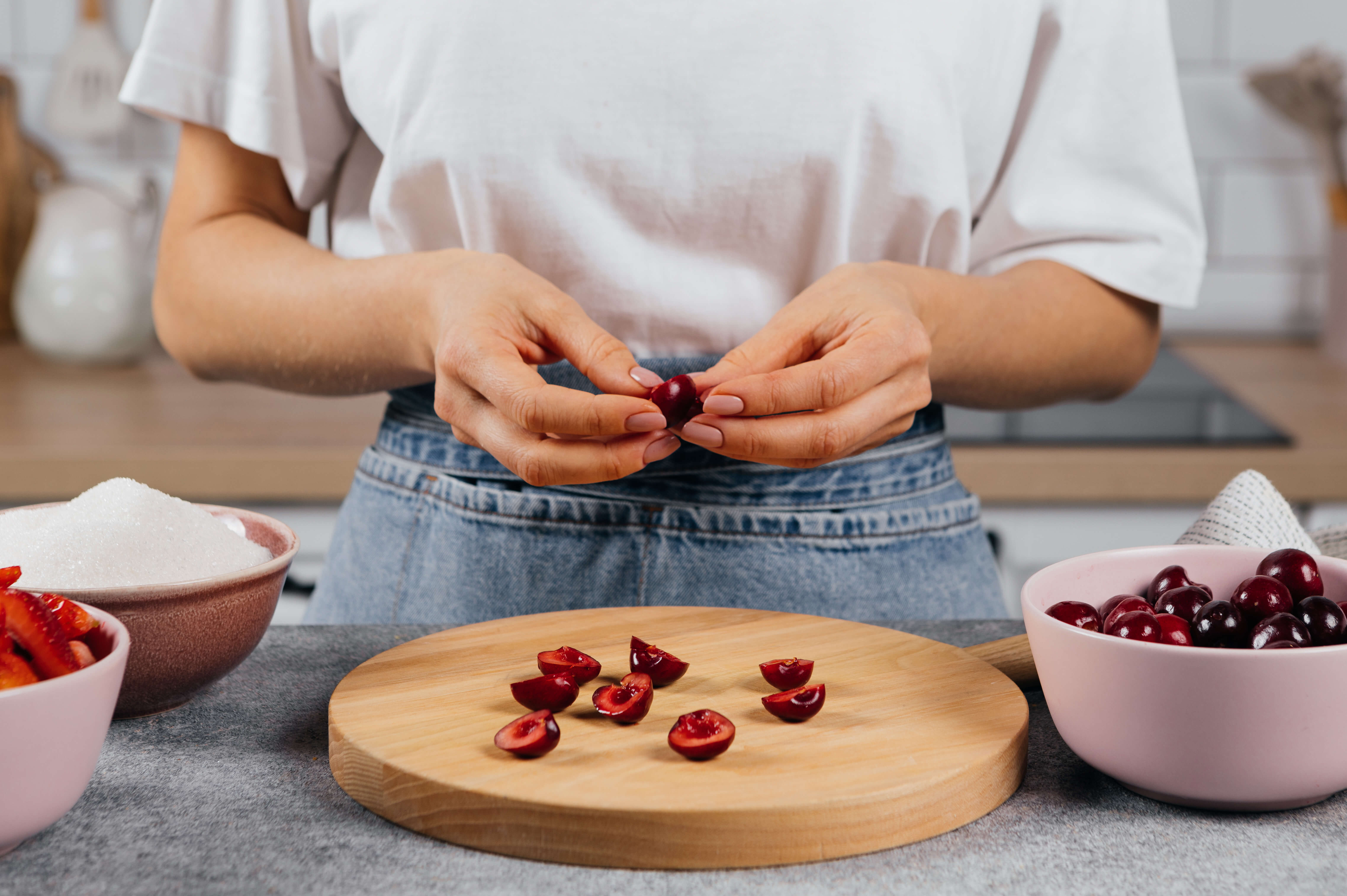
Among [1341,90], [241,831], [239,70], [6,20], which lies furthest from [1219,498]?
[6,20]

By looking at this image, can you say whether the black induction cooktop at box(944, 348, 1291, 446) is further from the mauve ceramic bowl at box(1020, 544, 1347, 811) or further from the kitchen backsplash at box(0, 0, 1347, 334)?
the mauve ceramic bowl at box(1020, 544, 1347, 811)

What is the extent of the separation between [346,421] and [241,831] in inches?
Result: 45.5

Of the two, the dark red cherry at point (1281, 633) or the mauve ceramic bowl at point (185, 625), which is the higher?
the dark red cherry at point (1281, 633)

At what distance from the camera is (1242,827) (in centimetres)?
50

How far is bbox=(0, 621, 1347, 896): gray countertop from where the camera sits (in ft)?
1.50

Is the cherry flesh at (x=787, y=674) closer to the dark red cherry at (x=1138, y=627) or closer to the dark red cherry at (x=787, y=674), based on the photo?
the dark red cherry at (x=787, y=674)

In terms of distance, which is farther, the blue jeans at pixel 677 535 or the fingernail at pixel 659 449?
the blue jeans at pixel 677 535

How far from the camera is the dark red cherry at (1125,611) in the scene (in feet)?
1.67

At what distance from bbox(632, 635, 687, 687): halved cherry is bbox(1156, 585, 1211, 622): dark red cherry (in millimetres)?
222

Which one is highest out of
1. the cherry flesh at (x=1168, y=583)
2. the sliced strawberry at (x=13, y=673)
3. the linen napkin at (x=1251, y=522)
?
the sliced strawberry at (x=13, y=673)

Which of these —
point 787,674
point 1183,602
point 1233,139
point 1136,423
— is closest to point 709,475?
point 787,674

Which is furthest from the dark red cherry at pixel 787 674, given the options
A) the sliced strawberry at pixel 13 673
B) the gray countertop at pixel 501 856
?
the sliced strawberry at pixel 13 673

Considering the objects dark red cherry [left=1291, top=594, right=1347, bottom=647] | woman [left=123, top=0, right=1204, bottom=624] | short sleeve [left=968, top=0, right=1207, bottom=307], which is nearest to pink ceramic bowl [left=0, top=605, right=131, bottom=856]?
woman [left=123, top=0, right=1204, bottom=624]

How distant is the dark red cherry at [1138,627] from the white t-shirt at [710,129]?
42 cm
